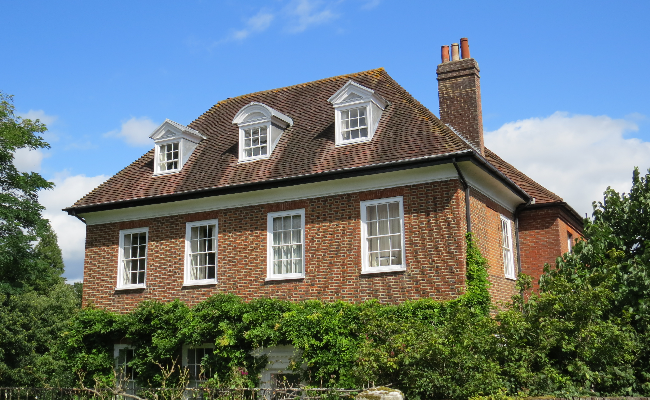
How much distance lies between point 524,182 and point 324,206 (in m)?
7.58

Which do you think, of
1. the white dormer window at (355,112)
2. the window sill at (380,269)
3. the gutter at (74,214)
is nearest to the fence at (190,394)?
the window sill at (380,269)

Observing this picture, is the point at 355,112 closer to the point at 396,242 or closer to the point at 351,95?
the point at 351,95

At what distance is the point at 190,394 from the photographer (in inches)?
690

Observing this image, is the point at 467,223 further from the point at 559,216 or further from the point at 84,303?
the point at 84,303

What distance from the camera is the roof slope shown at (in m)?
16.4

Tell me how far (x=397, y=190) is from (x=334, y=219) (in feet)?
6.18

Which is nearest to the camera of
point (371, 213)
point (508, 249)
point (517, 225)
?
point (371, 213)

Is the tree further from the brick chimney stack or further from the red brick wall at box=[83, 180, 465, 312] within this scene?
the brick chimney stack

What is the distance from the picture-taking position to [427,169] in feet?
51.3

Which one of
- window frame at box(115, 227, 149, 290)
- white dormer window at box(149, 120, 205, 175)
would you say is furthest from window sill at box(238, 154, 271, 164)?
window frame at box(115, 227, 149, 290)

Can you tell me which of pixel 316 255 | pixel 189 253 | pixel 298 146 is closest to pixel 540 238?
pixel 316 255

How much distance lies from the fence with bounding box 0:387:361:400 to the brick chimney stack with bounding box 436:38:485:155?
378 inches

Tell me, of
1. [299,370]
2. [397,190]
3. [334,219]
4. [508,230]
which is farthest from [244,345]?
[508,230]

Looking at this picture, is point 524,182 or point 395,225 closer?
point 395,225
